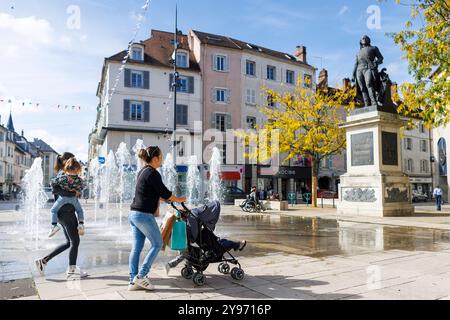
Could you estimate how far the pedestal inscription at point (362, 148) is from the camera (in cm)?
1614

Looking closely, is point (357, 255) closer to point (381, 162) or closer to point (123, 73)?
point (381, 162)

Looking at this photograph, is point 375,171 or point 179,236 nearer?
point 179,236

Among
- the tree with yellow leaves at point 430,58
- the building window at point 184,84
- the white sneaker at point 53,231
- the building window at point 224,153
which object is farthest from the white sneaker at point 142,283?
the building window at point 224,153

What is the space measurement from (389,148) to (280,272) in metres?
12.4

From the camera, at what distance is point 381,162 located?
51.4 feet

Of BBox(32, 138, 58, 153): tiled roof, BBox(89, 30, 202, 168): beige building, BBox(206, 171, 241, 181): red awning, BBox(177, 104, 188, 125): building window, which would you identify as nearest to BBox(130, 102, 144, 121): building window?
BBox(89, 30, 202, 168): beige building

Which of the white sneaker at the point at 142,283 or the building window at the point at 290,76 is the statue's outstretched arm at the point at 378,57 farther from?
the building window at the point at 290,76

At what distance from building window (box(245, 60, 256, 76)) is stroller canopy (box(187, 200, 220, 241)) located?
1398 inches

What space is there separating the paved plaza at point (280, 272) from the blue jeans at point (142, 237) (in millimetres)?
285

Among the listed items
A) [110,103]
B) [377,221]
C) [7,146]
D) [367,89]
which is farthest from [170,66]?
[7,146]

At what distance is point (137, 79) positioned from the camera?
34.3 metres

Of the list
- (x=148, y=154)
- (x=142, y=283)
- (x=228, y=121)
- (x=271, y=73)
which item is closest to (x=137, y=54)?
(x=228, y=121)

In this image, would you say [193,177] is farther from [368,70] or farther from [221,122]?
[368,70]

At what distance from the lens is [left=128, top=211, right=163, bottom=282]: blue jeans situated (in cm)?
466
